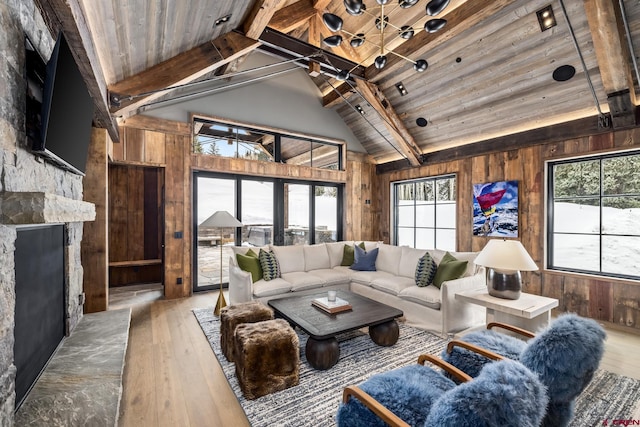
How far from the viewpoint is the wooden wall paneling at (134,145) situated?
14.2 ft

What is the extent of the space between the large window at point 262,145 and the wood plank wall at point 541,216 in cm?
235

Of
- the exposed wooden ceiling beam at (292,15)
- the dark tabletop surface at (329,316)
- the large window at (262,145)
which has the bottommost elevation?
the dark tabletop surface at (329,316)

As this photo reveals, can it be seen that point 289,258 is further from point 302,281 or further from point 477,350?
point 477,350

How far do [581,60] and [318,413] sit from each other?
4515 millimetres

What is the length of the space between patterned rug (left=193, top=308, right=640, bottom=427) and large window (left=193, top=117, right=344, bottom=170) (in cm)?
339

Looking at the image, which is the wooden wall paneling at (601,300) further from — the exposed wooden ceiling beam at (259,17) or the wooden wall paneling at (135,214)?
the wooden wall paneling at (135,214)

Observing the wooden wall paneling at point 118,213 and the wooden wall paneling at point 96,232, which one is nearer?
the wooden wall paneling at point 96,232

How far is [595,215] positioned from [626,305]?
1.19 meters

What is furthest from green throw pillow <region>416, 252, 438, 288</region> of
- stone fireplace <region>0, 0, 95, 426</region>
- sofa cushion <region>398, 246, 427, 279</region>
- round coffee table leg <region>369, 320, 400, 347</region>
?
stone fireplace <region>0, 0, 95, 426</region>

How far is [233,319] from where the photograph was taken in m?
2.62

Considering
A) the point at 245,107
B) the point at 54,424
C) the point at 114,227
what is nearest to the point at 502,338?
the point at 54,424

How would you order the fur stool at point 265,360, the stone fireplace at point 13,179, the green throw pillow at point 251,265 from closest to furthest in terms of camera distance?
1. the stone fireplace at point 13,179
2. the fur stool at point 265,360
3. the green throw pillow at point 251,265

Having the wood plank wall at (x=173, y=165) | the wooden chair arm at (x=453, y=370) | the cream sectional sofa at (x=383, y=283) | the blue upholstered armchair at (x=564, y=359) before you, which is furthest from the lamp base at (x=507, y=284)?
the wood plank wall at (x=173, y=165)

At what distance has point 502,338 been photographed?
204 centimetres
